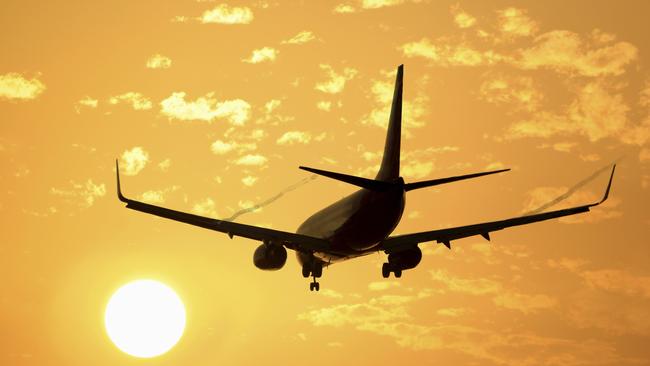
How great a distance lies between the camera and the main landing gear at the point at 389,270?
5006cm

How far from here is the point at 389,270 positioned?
1987 inches

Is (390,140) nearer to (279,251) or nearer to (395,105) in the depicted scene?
(395,105)

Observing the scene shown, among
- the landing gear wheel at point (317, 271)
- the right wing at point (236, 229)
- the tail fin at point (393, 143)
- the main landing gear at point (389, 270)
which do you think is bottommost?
the main landing gear at point (389, 270)

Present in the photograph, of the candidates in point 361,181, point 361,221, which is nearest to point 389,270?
point 361,221

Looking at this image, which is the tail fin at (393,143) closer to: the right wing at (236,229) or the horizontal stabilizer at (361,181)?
Result: the horizontal stabilizer at (361,181)

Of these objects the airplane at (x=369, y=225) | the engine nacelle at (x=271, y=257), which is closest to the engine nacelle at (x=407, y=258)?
the airplane at (x=369, y=225)

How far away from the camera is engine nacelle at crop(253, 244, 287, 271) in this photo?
47.4 metres

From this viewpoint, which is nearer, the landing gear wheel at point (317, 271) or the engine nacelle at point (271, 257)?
the engine nacelle at point (271, 257)

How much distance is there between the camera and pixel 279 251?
156ft

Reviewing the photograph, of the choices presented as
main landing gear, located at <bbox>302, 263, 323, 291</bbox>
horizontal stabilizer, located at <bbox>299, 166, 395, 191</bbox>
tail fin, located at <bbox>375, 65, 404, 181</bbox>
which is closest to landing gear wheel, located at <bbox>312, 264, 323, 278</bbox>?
main landing gear, located at <bbox>302, 263, 323, 291</bbox>

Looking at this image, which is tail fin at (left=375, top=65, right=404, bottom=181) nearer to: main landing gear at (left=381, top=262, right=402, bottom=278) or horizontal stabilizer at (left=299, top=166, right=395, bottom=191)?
horizontal stabilizer at (left=299, top=166, right=395, bottom=191)

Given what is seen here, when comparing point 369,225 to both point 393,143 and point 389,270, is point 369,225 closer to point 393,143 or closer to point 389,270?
point 393,143

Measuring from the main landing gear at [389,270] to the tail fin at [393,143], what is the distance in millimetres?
7860

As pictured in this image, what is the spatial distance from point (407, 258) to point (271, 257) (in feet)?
28.6
